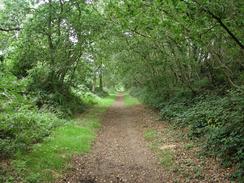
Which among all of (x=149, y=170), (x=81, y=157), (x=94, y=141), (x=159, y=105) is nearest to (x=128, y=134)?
(x=94, y=141)

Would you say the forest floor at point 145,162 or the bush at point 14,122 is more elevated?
the bush at point 14,122

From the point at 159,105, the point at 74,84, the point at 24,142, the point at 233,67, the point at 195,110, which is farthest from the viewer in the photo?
the point at 74,84

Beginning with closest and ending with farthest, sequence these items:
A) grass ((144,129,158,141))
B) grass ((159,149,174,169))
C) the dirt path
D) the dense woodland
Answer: the dirt path < the dense woodland < grass ((159,149,174,169)) < grass ((144,129,158,141))

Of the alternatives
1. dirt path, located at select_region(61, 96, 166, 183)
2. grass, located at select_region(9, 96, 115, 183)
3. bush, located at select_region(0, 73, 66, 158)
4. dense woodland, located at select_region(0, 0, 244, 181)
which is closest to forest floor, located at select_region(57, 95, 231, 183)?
dirt path, located at select_region(61, 96, 166, 183)

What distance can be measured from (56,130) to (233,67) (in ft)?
31.5

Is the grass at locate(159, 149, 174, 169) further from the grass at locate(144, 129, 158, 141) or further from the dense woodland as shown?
the grass at locate(144, 129, 158, 141)

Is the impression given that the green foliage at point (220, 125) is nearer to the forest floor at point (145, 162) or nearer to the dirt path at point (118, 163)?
the forest floor at point (145, 162)

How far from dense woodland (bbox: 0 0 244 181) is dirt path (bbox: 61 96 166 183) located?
1.94 m

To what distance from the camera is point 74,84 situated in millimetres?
23875

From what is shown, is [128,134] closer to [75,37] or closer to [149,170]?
[149,170]

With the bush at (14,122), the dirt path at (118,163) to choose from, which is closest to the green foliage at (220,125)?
the dirt path at (118,163)

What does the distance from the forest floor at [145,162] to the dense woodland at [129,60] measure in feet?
2.01

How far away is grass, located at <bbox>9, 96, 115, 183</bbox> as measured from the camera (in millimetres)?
8180

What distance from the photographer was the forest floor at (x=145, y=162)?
8422 mm
